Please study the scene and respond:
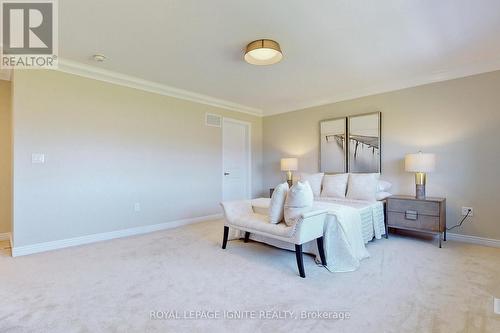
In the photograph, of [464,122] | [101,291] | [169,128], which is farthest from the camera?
[169,128]

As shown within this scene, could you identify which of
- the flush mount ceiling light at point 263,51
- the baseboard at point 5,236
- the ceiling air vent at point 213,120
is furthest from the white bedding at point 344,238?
the baseboard at point 5,236

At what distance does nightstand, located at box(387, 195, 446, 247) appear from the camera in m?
3.33

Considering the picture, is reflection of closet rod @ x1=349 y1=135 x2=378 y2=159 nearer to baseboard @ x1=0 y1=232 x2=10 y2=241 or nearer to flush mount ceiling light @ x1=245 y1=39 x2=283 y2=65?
flush mount ceiling light @ x1=245 y1=39 x2=283 y2=65

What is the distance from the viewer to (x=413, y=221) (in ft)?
11.5

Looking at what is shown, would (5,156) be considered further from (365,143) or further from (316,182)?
(365,143)

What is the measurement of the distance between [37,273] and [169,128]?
2.69 meters

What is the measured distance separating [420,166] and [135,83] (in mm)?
4285

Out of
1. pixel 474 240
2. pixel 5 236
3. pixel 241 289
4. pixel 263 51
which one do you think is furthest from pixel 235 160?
pixel 474 240

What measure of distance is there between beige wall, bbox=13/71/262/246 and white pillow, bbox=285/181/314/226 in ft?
8.35

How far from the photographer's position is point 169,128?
453 centimetres

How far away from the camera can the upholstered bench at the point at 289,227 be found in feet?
8.11

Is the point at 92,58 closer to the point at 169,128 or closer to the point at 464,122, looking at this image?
the point at 169,128

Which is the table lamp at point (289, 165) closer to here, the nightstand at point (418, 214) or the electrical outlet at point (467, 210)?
the nightstand at point (418, 214)

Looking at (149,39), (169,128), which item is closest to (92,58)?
(149,39)
